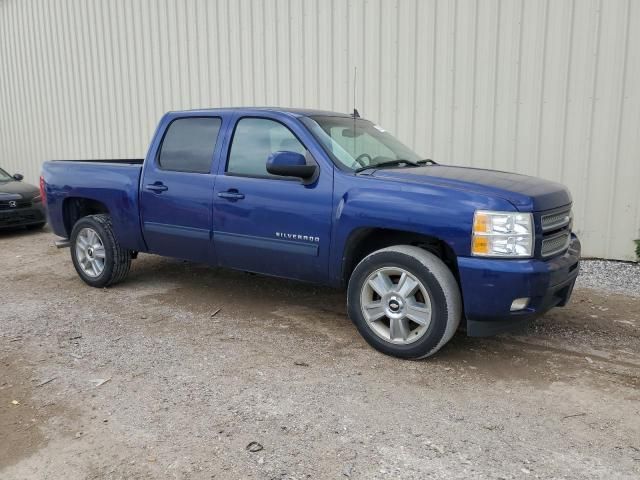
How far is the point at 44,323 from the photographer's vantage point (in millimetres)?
4996

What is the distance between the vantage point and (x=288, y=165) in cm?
432

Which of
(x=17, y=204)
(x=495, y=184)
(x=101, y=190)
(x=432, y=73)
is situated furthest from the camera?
(x=17, y=204)

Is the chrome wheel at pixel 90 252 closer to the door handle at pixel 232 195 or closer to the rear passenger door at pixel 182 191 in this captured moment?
the rear passenger door at pixel 182 191

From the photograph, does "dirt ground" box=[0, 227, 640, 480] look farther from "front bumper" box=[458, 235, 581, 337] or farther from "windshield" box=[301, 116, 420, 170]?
"windshield" box=[301, 116, 420, 170]

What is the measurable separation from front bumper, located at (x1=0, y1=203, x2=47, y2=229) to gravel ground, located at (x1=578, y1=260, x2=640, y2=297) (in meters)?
8.62

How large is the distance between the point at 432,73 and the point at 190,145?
13.1 ft

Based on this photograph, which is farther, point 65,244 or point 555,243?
point 65,244

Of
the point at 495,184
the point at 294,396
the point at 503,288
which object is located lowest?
the point at 294,396

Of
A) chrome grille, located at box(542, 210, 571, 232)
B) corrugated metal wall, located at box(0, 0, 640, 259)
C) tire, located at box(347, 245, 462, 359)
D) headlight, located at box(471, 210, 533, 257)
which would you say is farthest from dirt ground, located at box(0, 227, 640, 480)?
corrugated metal wall, located at box(0, 0, 640, 259)

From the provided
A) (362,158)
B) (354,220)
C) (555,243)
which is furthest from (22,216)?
(555,243)

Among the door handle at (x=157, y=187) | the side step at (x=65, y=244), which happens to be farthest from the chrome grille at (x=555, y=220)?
the side step at (x=65, y=244)

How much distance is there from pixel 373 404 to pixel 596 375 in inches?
64.8

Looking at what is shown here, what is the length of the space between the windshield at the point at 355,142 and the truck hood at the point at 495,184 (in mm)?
284

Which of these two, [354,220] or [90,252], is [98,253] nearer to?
[90,252]
